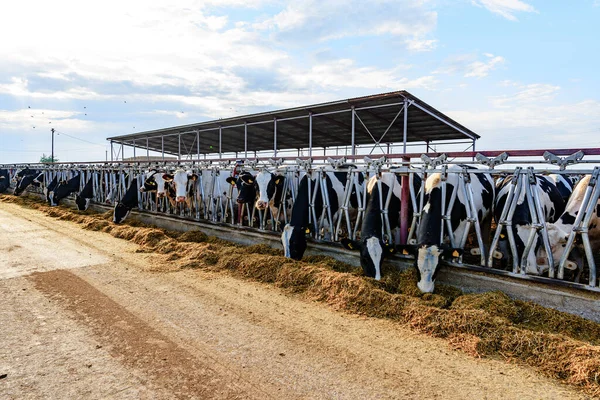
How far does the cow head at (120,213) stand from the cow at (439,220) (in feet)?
30.4

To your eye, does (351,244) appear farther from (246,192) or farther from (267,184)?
(246,192)

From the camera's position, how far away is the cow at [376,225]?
586cm

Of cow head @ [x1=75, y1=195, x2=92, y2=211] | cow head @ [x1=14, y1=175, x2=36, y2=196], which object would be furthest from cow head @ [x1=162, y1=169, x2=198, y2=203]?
cow head @ [x1=14, y1=175, x2=36, y2=196]

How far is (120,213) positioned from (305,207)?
7260 millimetres

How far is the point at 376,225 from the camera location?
647cm

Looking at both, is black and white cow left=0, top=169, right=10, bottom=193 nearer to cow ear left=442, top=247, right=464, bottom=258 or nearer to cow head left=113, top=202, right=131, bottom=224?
cow head left=113, top=202, right=131, bottom=224

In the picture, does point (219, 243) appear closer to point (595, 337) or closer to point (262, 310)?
point (262, 310)

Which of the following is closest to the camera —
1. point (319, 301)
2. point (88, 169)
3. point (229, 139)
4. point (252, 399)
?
point (252, 399)

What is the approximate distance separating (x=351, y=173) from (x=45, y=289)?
5271 millimetres

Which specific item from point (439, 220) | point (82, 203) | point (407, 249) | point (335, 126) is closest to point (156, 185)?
point (82, 203)

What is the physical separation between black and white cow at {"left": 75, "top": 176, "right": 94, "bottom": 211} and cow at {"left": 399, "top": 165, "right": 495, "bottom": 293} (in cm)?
1408

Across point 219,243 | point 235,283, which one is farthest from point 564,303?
point 219,243

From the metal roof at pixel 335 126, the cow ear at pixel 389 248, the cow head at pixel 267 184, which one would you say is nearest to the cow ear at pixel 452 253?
the cow ear at pixel 389 248

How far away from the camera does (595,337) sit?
13.3 ft
